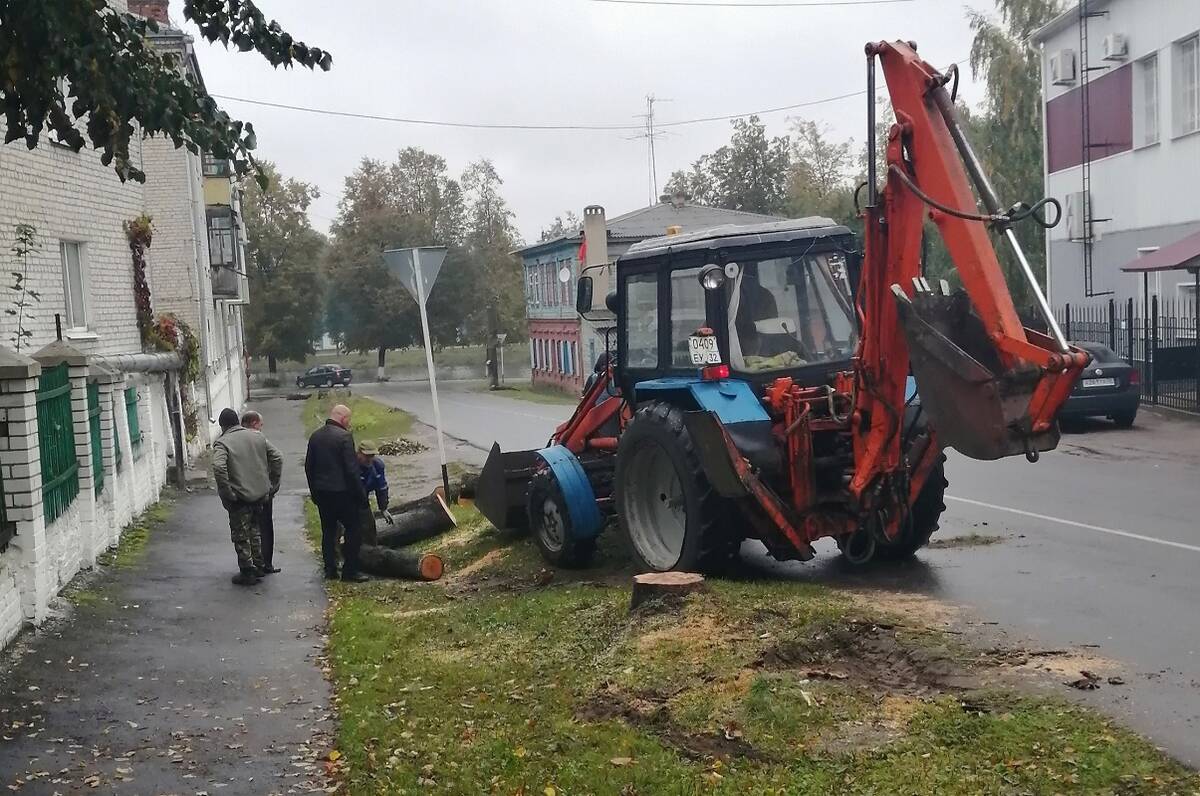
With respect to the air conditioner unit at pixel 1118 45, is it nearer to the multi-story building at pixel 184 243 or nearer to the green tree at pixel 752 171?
the multi-story building at pixel 184 243

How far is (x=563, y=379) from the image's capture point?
6000 centimetres

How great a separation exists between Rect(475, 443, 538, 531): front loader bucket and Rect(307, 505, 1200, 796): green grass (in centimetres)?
295

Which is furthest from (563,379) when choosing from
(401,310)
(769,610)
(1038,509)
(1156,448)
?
(769,610)

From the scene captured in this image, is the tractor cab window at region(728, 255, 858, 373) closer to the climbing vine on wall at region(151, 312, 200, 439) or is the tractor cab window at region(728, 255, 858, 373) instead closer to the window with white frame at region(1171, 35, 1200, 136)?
the climbing vine on wall at region(151, 312, 200, 439)

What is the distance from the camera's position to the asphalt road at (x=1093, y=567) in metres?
6.68

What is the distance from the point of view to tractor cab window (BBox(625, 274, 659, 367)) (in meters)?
10.7

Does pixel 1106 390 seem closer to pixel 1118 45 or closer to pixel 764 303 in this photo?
pixel 1118 45

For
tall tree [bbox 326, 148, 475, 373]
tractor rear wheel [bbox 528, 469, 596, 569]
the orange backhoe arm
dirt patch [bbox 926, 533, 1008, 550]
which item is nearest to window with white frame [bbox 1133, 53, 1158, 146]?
dirt patch [bbox 926, 533, 1008, 550]

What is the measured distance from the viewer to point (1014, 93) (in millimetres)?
42156

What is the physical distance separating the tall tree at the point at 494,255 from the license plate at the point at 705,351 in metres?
60.7

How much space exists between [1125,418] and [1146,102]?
10.2 meters

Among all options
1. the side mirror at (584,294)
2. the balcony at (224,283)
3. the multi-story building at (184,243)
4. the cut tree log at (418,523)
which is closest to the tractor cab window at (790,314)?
the side mirror at (584,294)

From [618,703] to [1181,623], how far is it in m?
3.53

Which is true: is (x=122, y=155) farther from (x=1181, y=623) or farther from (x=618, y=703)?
(x=1181, y=623)
